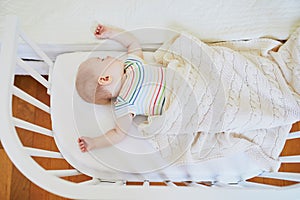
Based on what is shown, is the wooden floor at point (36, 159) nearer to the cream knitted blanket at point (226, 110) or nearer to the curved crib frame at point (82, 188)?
the cream knitted blanket at point (226, 110)

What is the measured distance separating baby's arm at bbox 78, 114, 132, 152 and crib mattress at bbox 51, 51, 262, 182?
17mm

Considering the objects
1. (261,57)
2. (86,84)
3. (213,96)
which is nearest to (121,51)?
(86,84)

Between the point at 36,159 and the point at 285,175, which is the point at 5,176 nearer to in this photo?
the point at 36,159

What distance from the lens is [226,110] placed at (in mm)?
958

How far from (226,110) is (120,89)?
0.33 metres

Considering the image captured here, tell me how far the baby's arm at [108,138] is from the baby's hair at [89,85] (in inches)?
4.0

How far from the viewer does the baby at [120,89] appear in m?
0.99

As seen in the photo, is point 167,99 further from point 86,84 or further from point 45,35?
point 45,35

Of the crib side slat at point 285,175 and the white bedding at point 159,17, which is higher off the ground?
the white bedding at point 159,17

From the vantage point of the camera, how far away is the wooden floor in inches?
50.5

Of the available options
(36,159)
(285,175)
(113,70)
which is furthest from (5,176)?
(285,175)

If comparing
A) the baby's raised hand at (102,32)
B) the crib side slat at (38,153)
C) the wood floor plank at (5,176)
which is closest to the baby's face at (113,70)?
the baby's raised hand at (102,32)

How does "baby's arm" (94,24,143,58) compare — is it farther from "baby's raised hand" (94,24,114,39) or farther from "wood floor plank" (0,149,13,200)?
"wood floor plank" (0,149,13,200)

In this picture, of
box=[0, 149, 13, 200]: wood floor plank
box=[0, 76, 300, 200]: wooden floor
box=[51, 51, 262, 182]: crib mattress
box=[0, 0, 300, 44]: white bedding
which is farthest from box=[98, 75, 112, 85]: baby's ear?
box=[0, 149, 13, 200]: wood floor plank
